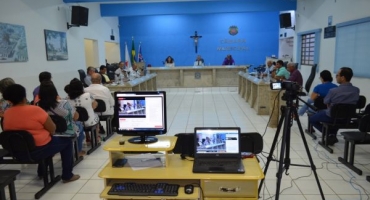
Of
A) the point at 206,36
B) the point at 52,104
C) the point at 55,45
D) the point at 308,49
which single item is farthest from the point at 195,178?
the point at 206,36

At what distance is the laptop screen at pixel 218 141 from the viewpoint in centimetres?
210

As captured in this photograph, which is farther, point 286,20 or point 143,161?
point 286,20

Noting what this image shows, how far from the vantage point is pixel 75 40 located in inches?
344

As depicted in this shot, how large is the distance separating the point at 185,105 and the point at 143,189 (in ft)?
19.3

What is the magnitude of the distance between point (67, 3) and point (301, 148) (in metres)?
7.48

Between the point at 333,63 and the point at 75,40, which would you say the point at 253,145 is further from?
the point at 75,40

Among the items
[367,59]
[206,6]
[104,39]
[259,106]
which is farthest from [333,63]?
[104,39]

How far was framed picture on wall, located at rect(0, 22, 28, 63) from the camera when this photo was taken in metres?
5.53

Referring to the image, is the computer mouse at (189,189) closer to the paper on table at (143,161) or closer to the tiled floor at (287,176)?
the paper on table at (143,161)

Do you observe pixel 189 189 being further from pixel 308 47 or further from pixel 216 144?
pixel 308 47

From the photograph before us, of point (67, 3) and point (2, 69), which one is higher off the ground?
point (67, 3)

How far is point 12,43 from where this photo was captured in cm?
582

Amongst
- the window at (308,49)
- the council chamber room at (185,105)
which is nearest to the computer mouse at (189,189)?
the council chamber room at (185,105)

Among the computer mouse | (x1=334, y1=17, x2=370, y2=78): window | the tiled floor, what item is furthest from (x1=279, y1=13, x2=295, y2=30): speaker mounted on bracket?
the computer mouse
